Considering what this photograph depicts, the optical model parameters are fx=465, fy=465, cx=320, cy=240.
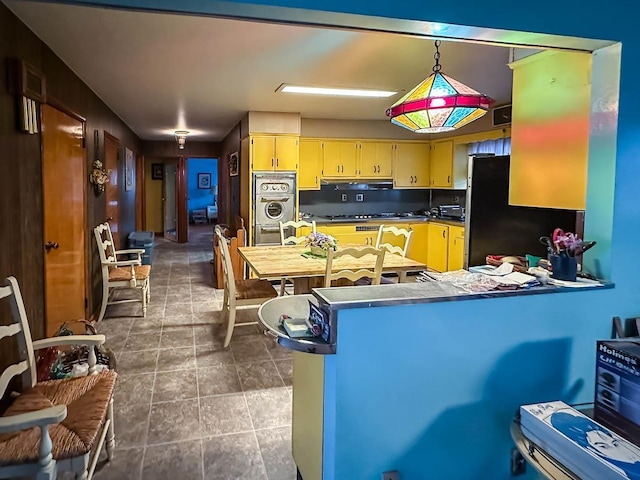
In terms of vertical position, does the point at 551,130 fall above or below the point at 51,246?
above

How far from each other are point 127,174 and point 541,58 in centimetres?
667

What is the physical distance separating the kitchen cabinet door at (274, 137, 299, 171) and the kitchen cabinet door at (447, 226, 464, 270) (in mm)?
2355

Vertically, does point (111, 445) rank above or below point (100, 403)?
below

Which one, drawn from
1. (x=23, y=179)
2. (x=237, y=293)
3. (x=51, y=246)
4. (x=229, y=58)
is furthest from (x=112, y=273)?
(x=229, y=58)

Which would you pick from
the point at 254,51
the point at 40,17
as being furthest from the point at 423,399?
the point at 40,17

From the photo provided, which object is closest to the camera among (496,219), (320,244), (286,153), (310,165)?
(496,219)

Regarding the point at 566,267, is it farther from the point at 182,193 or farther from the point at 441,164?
the point at 182,193

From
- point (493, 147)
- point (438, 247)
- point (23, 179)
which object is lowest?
point (438, 247)

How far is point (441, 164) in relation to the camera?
7.08 metres

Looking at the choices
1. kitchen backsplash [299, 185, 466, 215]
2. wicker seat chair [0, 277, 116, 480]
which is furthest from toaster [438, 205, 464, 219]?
wicker seat chair [0, 277, 116, 480]

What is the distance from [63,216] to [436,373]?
10.8ft

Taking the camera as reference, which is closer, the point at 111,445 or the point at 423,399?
the point at 423,399

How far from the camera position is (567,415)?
140 centimetres

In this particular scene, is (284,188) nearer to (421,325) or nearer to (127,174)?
(127,174)
